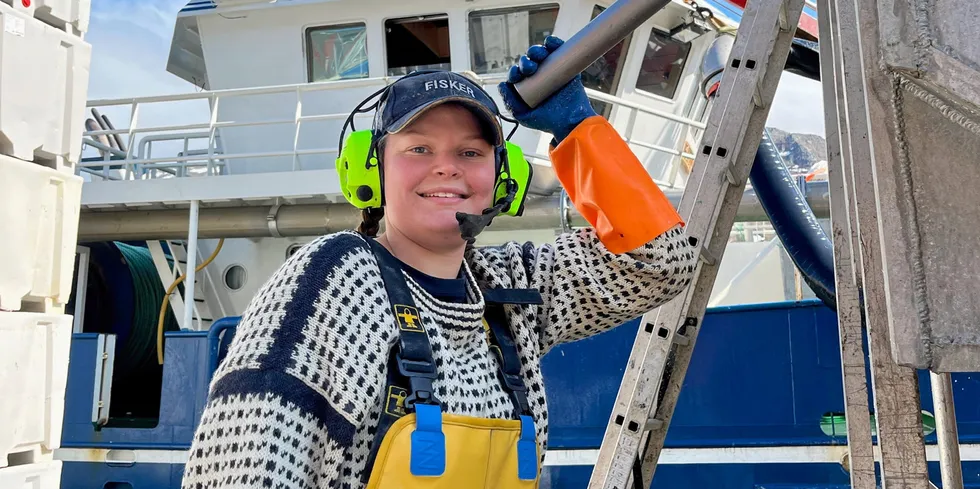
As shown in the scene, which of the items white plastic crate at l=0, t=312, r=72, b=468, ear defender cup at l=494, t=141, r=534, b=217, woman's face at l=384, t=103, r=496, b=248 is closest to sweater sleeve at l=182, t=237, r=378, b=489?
woman's face at l=384, t=103, r=496, b=248

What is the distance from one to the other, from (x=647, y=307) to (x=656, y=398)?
50 centimetres

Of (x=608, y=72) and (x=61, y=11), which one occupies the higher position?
(x=608, y=72)

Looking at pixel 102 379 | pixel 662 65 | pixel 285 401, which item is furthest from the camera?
pixel 662 65

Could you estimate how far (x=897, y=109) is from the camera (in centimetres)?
87

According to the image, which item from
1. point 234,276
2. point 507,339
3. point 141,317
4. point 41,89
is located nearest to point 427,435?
point 507,339

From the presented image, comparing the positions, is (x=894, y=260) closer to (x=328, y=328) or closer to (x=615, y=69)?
(x=328, y=328)

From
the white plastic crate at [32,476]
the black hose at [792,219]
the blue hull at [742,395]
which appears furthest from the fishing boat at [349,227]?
the white plastic crate at [32,476]

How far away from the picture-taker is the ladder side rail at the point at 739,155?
2150mm

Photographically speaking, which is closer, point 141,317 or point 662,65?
→ point 662,65

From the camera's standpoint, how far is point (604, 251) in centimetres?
169

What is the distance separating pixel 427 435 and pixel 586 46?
0.81 meters

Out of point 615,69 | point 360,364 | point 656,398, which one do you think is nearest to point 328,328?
point 360,364

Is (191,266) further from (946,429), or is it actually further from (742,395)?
(946,429)

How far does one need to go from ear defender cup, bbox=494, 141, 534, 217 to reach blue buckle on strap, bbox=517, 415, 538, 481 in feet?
1.49
